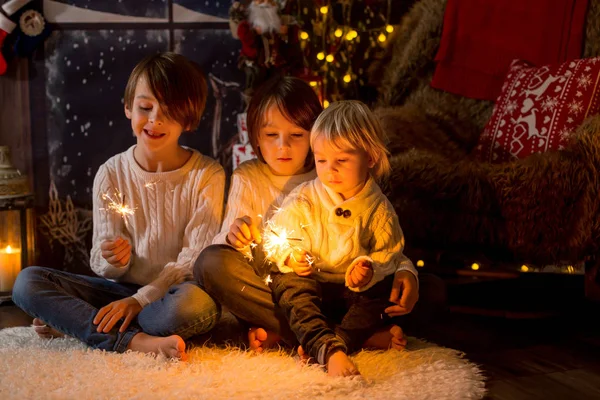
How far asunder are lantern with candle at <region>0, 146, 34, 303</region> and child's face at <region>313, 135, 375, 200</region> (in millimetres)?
1184

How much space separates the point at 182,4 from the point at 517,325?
5.89ft

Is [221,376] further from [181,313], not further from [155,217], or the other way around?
[155,217]

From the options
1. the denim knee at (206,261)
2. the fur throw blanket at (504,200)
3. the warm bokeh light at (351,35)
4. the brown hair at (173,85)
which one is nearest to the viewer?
the denim knee at (206,261)

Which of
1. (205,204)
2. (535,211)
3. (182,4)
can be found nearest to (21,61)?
(182,4)

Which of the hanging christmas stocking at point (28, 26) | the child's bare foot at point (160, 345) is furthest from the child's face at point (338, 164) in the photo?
the hanging christmas stocking at point (28, 26)

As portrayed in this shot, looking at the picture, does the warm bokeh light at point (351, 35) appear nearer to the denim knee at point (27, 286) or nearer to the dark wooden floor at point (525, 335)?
the dark wooden floor at point (525, 335)

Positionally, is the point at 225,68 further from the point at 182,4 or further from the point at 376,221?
the point at 376,221

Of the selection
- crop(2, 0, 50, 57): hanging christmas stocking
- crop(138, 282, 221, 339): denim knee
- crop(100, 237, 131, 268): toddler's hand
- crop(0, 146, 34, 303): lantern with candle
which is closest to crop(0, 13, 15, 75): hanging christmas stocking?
crop(2, 0, 50, 57): hanging christmas stocking

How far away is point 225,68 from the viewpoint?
9.21 ft

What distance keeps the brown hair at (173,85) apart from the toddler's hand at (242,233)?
33 centimetres

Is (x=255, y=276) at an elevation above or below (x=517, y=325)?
above

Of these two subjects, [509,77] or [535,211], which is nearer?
[535,211]

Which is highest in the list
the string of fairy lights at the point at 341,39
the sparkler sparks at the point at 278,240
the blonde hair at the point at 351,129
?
the string of fairy lights at the point at 341,39

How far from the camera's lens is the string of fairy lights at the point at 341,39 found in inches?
108
